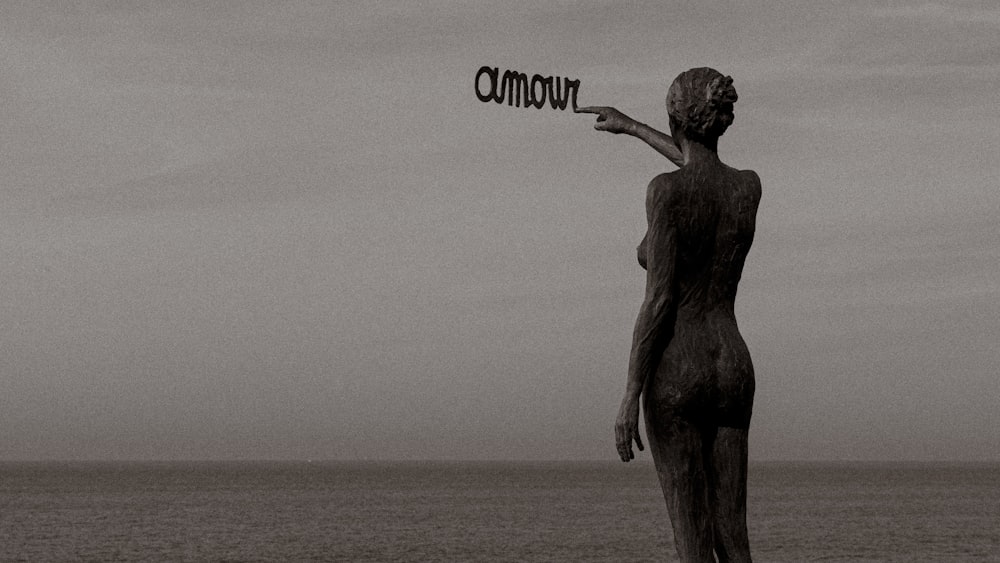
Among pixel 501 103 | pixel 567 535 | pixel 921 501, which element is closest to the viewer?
pixel 501 103

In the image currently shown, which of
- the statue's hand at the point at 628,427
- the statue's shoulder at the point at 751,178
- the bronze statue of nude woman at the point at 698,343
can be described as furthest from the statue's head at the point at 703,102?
the statue's hand at the point at 628,427

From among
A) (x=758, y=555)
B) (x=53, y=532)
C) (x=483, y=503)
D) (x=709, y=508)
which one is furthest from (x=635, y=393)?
(x=483, y=503)

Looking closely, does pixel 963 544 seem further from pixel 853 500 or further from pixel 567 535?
pixel 853 500

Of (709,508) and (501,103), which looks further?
(501,103)

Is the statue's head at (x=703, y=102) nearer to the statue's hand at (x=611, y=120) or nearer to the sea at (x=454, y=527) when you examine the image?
Answer: the statue's hand at (x=611, y=120)

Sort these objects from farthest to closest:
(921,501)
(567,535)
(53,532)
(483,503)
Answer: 1. (921,501)
2. (483,503)
3. (53,532)
4. (567,535)

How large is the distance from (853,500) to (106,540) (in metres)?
91.3

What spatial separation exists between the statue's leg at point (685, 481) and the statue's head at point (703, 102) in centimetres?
152

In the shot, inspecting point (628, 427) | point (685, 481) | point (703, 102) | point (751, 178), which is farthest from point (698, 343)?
point (703, 102)

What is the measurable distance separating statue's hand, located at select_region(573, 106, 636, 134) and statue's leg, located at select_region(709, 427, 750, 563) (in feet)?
6.31

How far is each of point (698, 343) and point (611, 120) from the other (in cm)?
165

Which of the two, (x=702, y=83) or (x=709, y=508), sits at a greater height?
(x=702, y=83)

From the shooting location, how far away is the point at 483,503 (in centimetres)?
14362

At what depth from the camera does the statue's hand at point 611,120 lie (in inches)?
321
